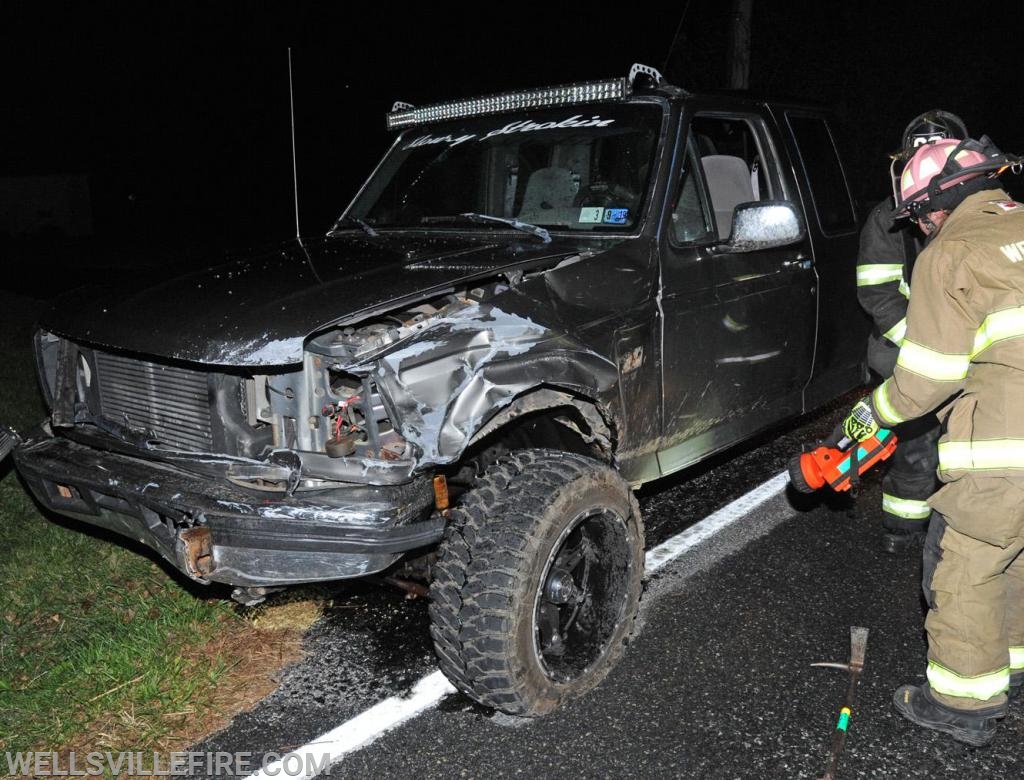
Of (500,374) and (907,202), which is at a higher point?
(907,202)

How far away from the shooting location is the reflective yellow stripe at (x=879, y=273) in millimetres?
4172

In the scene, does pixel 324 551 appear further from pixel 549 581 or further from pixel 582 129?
pixel 582 129

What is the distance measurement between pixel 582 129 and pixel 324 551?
2179mm

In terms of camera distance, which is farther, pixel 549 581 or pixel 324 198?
pixel 324 198

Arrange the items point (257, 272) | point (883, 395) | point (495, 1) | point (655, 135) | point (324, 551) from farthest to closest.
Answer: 1. point (495, 1)
2. point (655, 135)
3. point (257, 272)
4. point (883, 395)
5. point (324, 551)

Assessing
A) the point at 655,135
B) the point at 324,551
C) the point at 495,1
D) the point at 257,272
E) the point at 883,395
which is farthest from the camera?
the point at 495,1

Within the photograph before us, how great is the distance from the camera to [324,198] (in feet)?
73.3

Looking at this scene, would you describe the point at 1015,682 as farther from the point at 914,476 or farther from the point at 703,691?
the point at 914,476

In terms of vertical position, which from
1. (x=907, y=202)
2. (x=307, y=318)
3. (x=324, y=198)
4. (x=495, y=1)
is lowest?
(x=324, y=198)

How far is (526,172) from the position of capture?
159 inches

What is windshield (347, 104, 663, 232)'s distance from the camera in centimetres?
375

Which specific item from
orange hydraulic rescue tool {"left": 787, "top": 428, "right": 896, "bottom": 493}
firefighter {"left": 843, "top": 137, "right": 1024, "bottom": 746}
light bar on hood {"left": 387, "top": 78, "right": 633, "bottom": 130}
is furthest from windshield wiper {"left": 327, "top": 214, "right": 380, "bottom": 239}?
firefighter {"left": 843, "top": 137, "right": 1024, "bottom": 746}

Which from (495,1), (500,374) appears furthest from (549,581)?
(495,1)

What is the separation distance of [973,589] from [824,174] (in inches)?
105
